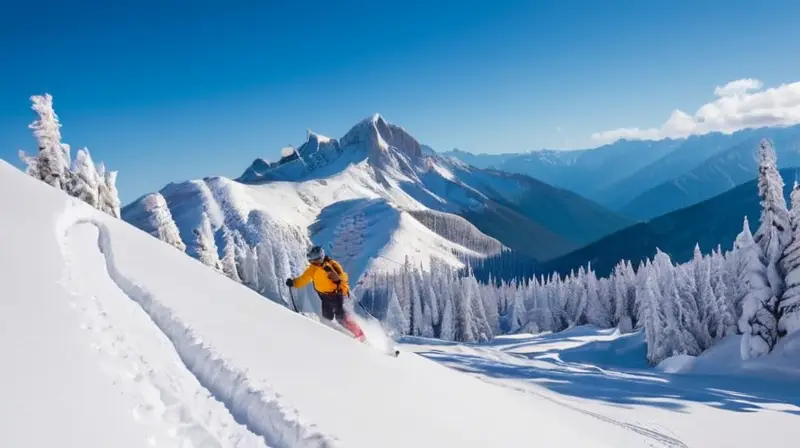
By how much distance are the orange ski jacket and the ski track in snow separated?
320 cm

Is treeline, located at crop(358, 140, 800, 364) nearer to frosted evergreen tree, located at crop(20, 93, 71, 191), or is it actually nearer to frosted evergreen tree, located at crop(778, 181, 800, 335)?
frosted evergreen tree, located at crop(778, 181, 800, 335)

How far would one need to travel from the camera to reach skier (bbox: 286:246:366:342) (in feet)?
41.1

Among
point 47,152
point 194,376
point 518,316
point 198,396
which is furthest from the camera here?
point 518,316

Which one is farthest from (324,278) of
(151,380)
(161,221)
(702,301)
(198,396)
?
(702,301)

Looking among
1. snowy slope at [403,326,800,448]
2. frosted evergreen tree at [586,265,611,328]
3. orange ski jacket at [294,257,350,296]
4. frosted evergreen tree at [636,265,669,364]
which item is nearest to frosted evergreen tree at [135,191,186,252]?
snowy slope at [403,326,800,448]

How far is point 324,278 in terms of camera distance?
1265 cm

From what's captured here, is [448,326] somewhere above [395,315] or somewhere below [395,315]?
below

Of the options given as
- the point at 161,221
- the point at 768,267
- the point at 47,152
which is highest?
the point at 47,152

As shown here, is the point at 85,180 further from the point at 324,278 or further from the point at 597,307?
the point at 597,307

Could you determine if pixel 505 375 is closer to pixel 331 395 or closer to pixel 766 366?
pixel 766 366

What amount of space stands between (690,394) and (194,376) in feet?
78.4

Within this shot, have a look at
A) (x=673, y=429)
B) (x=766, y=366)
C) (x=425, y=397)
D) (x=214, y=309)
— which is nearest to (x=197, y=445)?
(x=425, y=397)

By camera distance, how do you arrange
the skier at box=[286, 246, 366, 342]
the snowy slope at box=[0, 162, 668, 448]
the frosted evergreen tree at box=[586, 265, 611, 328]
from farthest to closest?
the frosted evergreen tree at box=[586, 265, 611, 328] → the skier at box=[286, 246, 366, 342] → the snowy slope at box=[0, 162, 668, 448]

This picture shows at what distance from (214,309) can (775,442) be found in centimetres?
1887
